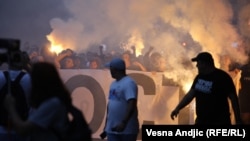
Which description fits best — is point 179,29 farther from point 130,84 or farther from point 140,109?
point 130,84

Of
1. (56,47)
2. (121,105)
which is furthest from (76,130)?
(56,47)

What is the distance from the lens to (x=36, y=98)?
12.6 ft

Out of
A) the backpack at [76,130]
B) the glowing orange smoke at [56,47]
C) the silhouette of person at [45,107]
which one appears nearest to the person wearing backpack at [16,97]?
the silhouette of person at [45,107]

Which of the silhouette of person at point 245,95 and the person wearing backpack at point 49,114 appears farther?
the silhouette of person at point 245,95

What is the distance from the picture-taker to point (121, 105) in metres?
6.07

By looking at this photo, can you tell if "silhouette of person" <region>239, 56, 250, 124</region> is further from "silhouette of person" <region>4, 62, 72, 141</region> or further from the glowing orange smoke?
"silhouette of person" <region>4, 62, 72, 141</region>

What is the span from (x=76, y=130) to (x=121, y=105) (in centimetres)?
233

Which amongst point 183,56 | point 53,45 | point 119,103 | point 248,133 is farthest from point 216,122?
point 53,45

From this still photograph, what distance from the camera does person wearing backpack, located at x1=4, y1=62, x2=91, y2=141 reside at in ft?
12.3

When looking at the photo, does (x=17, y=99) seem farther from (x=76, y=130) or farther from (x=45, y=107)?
(x=76, y=130)

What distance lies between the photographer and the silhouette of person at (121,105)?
597 cm

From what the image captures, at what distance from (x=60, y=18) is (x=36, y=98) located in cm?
535

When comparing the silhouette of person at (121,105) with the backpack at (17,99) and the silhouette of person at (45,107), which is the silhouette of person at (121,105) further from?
the silhouette of person at (45,107)

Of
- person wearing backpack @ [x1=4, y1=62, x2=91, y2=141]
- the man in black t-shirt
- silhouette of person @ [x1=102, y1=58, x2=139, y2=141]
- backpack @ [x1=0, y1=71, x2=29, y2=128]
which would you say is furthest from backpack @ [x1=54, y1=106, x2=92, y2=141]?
the man in black t-shirt
